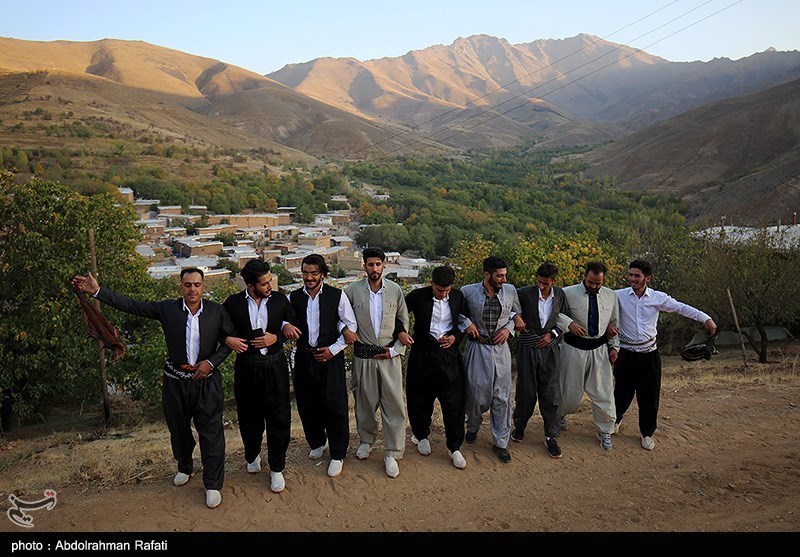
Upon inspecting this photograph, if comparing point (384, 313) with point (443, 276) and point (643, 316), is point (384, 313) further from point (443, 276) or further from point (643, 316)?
point (643, 316)

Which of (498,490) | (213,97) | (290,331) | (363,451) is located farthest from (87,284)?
(213,97)

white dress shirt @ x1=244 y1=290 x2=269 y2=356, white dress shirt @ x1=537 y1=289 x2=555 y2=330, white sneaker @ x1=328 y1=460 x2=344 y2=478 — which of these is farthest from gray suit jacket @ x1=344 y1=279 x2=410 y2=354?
white dress shirt @ x1=537 y1=289 x2=555 y2=330

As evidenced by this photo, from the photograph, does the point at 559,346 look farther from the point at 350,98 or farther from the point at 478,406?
the point at 350,98

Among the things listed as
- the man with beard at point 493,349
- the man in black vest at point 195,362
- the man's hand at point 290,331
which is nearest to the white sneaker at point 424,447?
the man with beard at point 493,349

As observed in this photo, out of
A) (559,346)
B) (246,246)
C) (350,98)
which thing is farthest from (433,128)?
(559,346)

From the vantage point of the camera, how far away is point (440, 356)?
4.40m

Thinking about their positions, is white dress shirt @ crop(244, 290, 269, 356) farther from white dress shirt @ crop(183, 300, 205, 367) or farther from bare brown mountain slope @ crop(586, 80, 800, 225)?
bare brown mountain slope @ crop(586, 80, 800, 225)

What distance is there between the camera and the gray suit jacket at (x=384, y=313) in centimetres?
431

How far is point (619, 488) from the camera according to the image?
13.8 feet

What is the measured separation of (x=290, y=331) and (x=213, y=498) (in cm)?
120

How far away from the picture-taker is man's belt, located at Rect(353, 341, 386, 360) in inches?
170

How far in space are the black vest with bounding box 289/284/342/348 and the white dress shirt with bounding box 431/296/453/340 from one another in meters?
0.73

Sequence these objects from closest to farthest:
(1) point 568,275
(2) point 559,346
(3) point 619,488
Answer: (3) point 619,488 < (2) point 559,346 < (1) point 568,275
